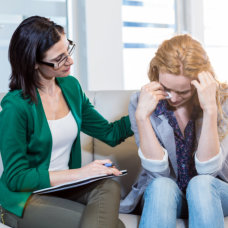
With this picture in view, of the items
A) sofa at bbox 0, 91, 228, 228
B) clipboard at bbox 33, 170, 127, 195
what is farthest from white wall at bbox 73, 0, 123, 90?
clipboard at bbox 33, 170, 127, 195

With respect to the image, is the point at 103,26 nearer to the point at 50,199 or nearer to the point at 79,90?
the point at 79,90

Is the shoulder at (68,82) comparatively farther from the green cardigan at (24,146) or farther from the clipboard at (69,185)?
the clipboard at (69,185)

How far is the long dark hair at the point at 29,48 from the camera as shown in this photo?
129cm

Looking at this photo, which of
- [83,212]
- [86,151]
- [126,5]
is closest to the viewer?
[83,212]

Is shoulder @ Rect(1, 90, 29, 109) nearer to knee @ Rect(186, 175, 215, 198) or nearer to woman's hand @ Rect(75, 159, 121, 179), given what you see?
woman's hand @ Rect(75, 159, 121, 179)

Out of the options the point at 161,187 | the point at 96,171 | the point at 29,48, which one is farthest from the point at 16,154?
the point at 161,187

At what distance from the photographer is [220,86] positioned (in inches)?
56.4

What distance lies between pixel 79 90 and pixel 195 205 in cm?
68

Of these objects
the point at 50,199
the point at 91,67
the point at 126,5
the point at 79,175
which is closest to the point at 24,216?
the point at 50,199

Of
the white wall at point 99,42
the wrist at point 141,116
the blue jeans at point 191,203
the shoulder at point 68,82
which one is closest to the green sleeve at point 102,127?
the shoulder at point 68,82

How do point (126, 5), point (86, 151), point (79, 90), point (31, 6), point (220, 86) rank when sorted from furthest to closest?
point (126, 5)
point (31, 6)
point (86, 151)
point (79, 90)
point (220, 86)

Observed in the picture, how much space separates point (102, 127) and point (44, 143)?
1.12ft

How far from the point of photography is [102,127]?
62.4 inches

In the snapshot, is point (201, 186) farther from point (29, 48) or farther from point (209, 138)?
point (29, 48)
